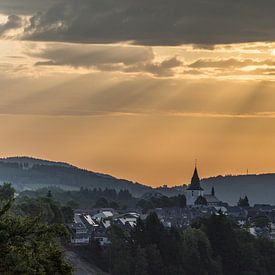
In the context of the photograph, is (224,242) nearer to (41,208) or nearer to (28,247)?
(41,208)

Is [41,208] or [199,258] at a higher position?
[41,208]

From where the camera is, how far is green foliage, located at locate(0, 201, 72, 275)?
126 feet

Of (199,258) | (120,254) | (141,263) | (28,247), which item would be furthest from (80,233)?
(28,247)

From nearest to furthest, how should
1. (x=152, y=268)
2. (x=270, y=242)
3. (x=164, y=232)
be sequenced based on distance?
(x=152, y=268) < (x=164, y=232) < (x=270, y=242)

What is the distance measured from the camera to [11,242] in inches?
1543

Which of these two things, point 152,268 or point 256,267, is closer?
point 152,268

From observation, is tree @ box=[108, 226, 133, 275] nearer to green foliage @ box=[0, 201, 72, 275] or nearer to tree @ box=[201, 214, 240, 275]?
tree @ box=[201, 214, 240, 275]

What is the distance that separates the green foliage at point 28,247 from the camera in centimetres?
3853

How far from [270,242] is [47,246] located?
11583 cm

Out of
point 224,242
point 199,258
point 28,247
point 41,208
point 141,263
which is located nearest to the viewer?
point 28,247

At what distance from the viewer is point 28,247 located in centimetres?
3972

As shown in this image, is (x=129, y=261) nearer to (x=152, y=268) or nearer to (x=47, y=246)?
(x=152, y=268)

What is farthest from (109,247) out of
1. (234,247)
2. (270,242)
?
(270,242)

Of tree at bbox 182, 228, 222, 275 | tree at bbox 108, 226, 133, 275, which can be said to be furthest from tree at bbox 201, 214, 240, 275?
tree at bbox 108, 226, 133, 275
